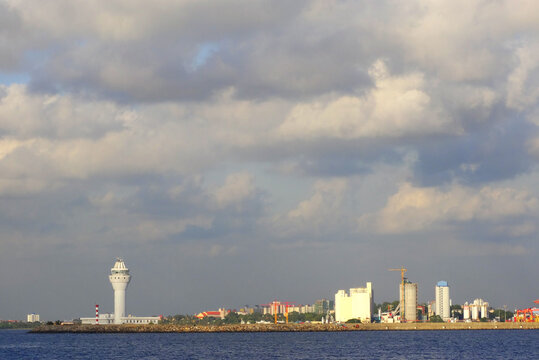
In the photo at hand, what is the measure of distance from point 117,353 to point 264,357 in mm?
30493

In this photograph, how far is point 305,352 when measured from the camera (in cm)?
12681

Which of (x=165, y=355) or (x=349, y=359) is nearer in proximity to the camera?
(x=349, y=359)

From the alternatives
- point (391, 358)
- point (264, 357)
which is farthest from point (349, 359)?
point (264, 357)

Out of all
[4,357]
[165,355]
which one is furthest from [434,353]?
[4,357]

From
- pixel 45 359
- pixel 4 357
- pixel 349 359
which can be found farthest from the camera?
pixel 4 357

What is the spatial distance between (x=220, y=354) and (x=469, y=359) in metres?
40.1

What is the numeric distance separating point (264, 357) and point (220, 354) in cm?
1268

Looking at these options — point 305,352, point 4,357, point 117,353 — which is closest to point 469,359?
point 305,352

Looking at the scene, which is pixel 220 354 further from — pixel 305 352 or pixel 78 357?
pixel 78 357

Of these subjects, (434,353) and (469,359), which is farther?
(434,353)

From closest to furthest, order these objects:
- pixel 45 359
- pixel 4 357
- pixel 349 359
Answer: pixel 349 359 < pixel 45 359 < pixel 4 357

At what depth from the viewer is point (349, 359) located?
109 m

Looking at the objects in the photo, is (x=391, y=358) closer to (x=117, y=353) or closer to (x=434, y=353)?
(x=434, y=353)

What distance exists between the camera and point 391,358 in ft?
362
